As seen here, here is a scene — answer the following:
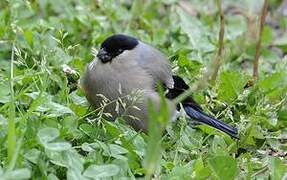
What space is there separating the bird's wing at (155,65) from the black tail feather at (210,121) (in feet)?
0.57

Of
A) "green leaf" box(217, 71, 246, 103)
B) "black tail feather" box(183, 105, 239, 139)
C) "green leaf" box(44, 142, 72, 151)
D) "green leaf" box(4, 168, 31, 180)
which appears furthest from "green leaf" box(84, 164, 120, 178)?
"green leaf" box(217, 71, 246, 103)

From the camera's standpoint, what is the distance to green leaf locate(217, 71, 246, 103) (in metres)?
4.27

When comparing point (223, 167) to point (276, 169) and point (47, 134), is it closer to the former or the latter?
point (276, 169)

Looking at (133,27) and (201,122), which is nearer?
(201,122)

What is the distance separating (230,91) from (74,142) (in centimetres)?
108

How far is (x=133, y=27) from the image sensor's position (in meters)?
5.48

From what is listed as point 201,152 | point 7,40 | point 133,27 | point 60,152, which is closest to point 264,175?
point 201,152

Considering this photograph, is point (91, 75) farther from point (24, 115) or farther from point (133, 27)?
point (133, 27)

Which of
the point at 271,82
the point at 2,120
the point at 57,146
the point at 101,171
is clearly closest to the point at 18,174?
the point at 57,146

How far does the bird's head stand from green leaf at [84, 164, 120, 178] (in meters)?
1.07

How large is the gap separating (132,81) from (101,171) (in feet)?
3.26

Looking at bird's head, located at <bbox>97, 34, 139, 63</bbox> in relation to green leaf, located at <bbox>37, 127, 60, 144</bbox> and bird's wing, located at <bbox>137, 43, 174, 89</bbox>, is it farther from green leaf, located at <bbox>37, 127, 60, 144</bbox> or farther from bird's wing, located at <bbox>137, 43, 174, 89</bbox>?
green leaf, located at <bbox>37, 127, 60, 144</bbox>

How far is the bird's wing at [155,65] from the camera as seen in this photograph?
4.05 meters

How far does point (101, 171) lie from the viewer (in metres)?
3.01
